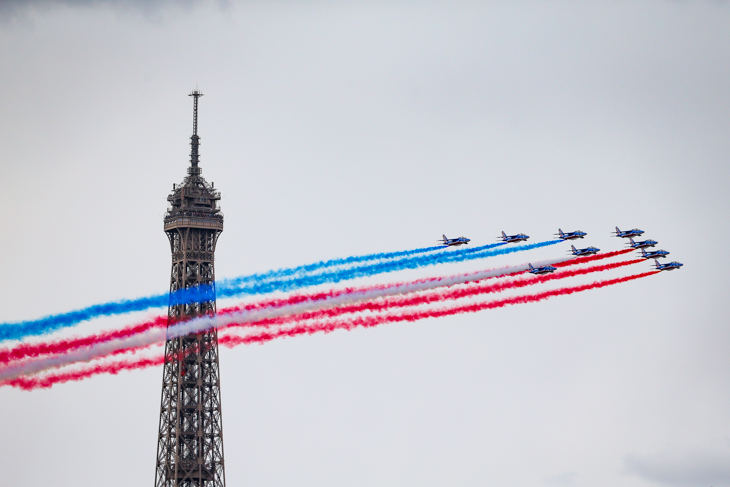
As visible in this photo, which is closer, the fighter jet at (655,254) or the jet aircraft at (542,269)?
the jet aircraft at (542,269)

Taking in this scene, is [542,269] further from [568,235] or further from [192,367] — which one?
[192,367]

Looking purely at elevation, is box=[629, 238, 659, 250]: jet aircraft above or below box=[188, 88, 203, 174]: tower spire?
below

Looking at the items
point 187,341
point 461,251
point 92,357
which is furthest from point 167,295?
point 461,251

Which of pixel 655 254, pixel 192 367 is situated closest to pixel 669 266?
pixel 655 254

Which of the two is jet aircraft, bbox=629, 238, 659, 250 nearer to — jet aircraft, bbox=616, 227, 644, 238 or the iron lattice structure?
jet aircraft, bbox=616, 227, 644, 238

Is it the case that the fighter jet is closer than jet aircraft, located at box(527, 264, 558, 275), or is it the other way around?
jet aircraft, located at box(527, 264, 558, 275)

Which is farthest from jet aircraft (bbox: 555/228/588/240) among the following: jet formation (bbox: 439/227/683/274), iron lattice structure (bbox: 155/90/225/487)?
iron lattice structure (bbox: 155/90/225/487)

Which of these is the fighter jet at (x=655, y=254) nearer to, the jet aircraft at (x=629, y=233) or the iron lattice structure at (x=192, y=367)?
the jet aircraft at (x=629, y=233)

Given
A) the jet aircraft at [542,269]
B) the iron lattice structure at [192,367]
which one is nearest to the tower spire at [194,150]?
the iron lattice structure at [192,367]
